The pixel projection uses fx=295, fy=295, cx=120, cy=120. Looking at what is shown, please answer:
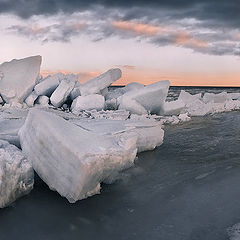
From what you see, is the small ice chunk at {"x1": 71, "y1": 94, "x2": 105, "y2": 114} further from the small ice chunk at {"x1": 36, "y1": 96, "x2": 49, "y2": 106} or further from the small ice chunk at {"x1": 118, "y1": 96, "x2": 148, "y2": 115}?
the small ice chunk at {"x1": 36, "y1": 96, "x2": 49, "y2": 106}

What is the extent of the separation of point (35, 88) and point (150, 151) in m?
8.99

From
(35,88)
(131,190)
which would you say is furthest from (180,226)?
(35,88)

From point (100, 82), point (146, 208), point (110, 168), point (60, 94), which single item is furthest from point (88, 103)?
point (146, 208)

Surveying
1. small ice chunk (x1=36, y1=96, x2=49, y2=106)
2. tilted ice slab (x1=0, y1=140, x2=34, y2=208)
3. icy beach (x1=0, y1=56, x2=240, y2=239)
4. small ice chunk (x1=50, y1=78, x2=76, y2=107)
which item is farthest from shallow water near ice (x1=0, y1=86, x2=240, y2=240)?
small ice chunk (x1=36, y1=96, x2=49, y2=106)

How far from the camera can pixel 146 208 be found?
12.3ft

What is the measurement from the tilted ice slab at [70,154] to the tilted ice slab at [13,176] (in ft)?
0.64

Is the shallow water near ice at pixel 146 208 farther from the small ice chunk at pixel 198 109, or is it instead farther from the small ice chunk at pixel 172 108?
the small ice chunk at pixel 198 109

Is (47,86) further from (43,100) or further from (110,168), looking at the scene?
(110,168)

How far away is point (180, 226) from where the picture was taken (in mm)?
3271

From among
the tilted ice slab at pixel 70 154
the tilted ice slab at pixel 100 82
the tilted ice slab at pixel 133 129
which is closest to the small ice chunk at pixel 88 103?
the tilted ice slab at pixel 100 82

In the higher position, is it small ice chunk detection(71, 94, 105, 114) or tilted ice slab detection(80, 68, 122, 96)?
tilted ice slab detection(80, 68, 122, 96)

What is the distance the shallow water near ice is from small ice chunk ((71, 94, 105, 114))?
6.81 metres

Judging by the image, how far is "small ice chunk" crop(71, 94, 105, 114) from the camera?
12.0 meters

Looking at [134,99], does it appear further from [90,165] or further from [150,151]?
[90,165]
